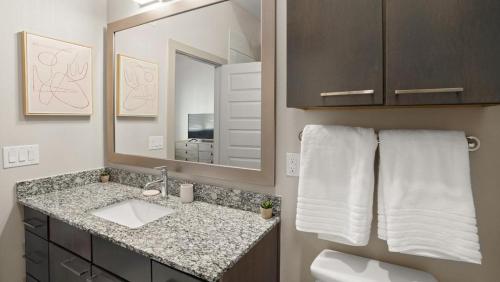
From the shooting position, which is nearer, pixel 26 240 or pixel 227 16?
pixel 227 16

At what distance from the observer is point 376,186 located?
112 cm

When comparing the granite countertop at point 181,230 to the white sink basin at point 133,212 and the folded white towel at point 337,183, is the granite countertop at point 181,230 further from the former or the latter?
the folded white towel at point 337,183

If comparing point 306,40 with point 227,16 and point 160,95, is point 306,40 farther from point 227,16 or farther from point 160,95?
point 160,95

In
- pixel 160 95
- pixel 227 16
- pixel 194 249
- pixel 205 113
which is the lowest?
pixel 194 249

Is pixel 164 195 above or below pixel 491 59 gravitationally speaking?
below

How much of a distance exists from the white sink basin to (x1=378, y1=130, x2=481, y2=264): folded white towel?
116cm

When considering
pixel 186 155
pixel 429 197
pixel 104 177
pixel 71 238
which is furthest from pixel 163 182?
pixel 429 197

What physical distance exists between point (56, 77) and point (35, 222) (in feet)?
2.95

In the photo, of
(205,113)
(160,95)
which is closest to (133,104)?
(160,95)

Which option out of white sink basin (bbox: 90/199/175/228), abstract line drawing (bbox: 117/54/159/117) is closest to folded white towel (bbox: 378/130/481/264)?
white sink basin (bbox: 90/199/175/228)

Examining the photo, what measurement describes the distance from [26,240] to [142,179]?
748 millimetres

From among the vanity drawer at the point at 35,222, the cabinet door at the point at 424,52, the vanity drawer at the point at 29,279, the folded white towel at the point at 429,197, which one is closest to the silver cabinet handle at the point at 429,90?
the cabinet door at the point at 424,52

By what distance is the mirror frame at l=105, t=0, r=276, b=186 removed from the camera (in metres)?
1.32

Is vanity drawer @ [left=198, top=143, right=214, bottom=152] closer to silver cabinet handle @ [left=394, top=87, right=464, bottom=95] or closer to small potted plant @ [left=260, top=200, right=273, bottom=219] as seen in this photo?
small potted plant @ [left=260, top=200, right=273, bottom=219]
